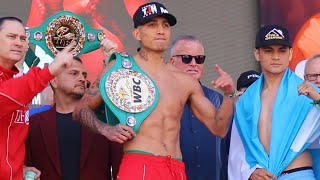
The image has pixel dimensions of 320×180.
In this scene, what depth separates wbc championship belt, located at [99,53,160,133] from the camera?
3.62 m

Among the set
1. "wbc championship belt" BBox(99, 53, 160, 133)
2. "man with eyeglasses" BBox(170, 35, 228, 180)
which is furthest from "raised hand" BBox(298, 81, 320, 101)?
"man with eyeglasses" BBox(170, 35, 228, 180)

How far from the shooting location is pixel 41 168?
421 centimetres

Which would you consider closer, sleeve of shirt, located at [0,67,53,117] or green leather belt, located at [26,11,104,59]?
sleeve of shirt, located at [0,67,53,117]

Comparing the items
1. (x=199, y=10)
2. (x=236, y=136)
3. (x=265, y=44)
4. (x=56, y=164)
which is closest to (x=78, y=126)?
(x=56, y=164)

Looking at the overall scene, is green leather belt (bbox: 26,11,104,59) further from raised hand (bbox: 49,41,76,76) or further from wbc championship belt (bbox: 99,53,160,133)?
raised hand (bbox: 49,41,76,76)

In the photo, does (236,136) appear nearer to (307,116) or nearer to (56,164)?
(307,116)

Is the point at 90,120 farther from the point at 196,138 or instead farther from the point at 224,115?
the point at 196,138

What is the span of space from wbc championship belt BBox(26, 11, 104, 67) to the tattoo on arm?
25.4 inches

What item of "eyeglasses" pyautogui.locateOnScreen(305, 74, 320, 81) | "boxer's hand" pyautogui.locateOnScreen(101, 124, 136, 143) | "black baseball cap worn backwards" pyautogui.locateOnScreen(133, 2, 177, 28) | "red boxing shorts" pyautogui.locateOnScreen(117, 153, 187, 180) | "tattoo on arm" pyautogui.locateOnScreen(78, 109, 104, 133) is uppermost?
"black baseball cap worn backwards" pyautogui.locateOnScreen(133, 2, 177, 28)

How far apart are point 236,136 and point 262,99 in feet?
0.95

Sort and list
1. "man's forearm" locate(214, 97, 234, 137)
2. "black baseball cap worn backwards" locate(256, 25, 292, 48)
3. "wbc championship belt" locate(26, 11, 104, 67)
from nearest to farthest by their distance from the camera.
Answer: "man's forearm" locate(214, 97, 234, 137) → "black baseball cap worn backwards" locate(256, 25, 292, 48) → "wbc championship belt" locate(26, 11, 104, 67)

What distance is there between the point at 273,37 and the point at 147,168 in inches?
41.9

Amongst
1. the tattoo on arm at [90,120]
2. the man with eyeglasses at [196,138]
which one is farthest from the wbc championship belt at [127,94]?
the man with eyeglasses at [196,138]

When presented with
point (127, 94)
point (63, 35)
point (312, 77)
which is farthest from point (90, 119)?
point (312, 77)
